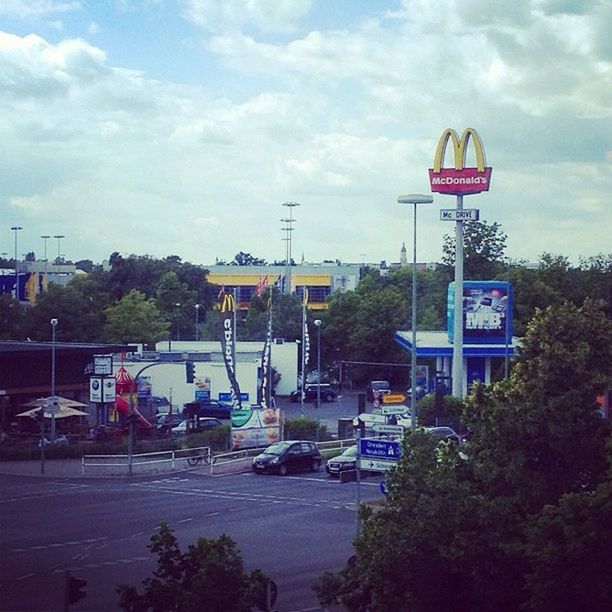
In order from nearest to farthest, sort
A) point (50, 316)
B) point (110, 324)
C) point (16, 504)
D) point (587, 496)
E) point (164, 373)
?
point (587, 496) → point (16, 504) → point (164, 373) → point (50, 316) → point (110, 324)

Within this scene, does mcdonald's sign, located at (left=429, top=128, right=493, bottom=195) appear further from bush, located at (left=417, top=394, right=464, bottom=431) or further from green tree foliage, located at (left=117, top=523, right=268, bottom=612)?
green tree foliage, located at (left=117, top=523, right=268, bottom=612)

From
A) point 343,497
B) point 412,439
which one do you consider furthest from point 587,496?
point 343,497

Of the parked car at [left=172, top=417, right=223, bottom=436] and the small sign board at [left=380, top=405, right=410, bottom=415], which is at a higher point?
the small sign board at [left=380, top=405, right=410, bottom=415]

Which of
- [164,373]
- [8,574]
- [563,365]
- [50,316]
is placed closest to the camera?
[563,365]

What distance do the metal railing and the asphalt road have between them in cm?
201

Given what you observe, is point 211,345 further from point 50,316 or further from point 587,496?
point 587,496

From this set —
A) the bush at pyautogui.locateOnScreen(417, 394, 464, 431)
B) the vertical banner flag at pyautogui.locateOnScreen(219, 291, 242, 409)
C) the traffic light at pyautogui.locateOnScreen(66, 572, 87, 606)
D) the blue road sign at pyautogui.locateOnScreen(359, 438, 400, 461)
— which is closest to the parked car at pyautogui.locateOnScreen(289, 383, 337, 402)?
the bush at pyautogui.locateOnScreen(417, 394, 464, 431)

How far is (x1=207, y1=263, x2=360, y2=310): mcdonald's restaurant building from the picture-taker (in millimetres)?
133000

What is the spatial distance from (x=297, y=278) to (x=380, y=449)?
12286cm

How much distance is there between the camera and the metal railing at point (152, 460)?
140 feet

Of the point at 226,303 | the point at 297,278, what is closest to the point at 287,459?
the point at 226,303

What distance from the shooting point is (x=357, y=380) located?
89.9m

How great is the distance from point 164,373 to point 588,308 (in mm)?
53995

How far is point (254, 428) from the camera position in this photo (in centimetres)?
4725
